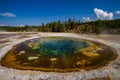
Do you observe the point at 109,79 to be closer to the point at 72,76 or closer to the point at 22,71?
the point at 72,76

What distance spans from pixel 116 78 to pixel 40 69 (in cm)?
835

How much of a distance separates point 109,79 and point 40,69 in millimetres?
7769

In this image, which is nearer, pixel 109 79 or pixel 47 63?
pixel 109 79

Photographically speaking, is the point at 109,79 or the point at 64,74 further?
the point at 64,74

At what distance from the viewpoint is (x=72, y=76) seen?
1495 cm

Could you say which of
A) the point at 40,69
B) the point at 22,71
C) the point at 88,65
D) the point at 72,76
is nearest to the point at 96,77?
the point at 72,76

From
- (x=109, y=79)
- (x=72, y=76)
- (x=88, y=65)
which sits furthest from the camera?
(x=88, y=65)

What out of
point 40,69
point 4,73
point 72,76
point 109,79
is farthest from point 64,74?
point 4,73

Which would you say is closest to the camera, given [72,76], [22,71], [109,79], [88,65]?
[109,79]

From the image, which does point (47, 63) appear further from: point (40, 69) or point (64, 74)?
point (64, 74)

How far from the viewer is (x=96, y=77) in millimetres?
14547

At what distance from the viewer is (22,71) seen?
16469 mm

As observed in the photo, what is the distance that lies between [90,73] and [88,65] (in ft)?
10.5

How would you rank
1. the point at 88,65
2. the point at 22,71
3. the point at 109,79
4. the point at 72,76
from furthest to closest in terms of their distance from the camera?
the point at 88,65
the point at 22,71
the point at 72,76
the point at 109,79
